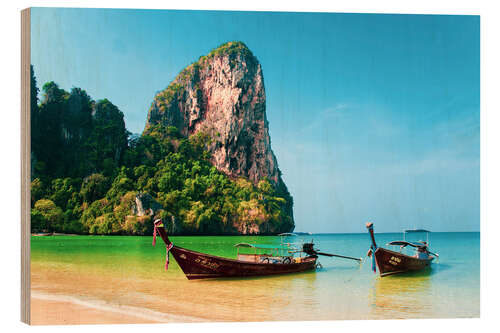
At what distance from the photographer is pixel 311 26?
25.7ft

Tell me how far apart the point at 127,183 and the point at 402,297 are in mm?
18563

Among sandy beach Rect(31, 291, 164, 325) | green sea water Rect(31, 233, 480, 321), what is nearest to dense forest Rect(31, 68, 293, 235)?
green sea water Rect(31, 233, 480, 321)

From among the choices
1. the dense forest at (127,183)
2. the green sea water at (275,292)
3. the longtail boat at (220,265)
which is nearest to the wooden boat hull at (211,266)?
the longtail boat at (220,265)

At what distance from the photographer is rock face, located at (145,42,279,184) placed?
28094 millimetres

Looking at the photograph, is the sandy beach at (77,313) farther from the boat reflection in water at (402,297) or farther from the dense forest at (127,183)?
the dense forest at (127,183)

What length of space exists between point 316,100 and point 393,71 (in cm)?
180

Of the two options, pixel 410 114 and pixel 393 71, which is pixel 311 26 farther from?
pixel 410 114

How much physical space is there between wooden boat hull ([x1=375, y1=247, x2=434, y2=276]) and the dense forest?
42.3 ft

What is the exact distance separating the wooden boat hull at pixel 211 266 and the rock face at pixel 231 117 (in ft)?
60.2

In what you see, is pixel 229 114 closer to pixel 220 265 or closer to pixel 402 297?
pixel 220 265

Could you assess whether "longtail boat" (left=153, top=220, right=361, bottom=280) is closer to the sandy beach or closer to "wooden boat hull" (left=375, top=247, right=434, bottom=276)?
the sandy beach

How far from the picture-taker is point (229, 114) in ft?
93.2

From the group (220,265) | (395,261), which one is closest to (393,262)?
(395,261)

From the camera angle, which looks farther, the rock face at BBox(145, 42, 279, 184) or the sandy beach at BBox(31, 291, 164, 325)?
the rock face at BBox(145, 42, 279, 184)
